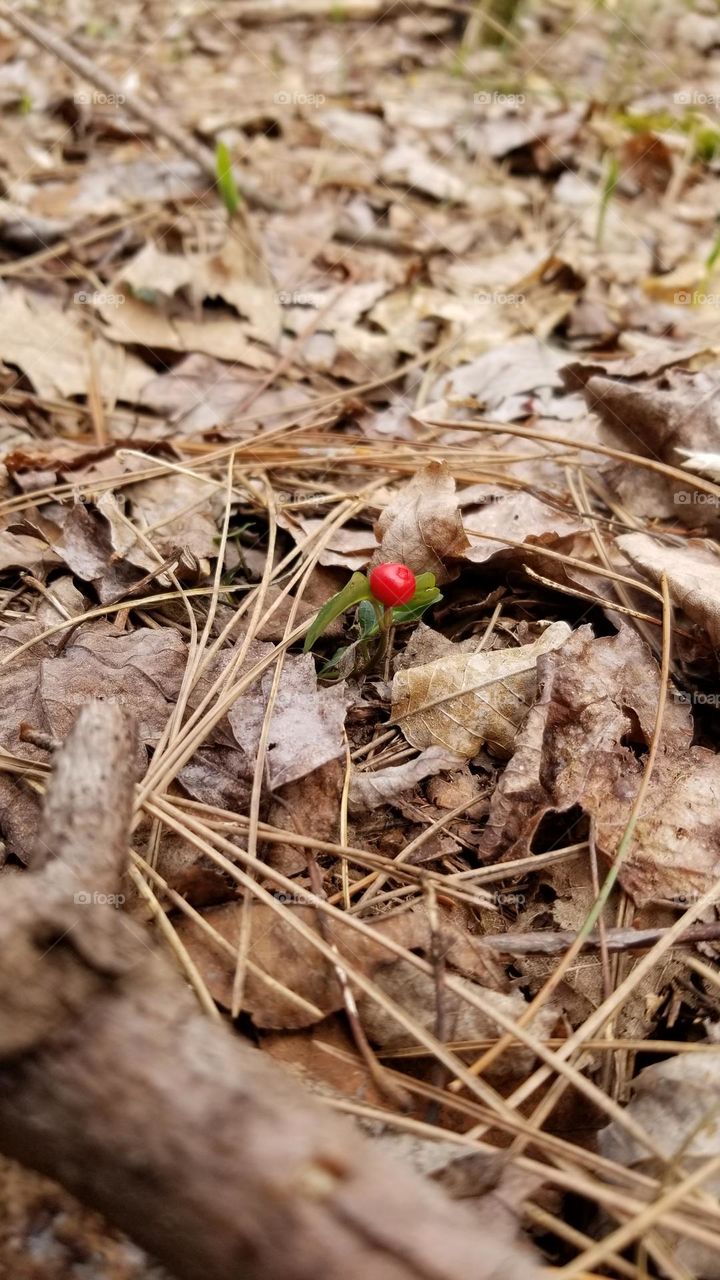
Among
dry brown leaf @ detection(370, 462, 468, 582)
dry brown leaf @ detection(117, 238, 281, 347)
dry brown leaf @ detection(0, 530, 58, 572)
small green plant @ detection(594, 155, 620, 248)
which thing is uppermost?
small green plant @ detection(594, 155, 620, 248)

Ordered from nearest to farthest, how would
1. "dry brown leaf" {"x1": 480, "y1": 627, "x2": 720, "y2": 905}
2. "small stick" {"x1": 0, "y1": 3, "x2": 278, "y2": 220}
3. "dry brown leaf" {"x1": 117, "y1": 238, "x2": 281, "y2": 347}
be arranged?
1. "dry brown leaf" {"x1": 480, "y1": 627, "x2": 720, "y2": 905}
2. "dry brown leaf" {"x1": 117, "y1": 238, "x2": 281, "y2": 347}
3. "small stick" {"x1": 0, "y1": 3, "x2": 278, "y2": 220}

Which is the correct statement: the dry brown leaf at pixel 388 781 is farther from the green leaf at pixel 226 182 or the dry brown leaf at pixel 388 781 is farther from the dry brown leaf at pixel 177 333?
the green leaf at pixel 226 182

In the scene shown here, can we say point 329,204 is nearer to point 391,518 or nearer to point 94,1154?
point 391,518

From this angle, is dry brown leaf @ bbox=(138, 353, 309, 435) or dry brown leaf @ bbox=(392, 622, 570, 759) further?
dry brown leaf @ bbox=(138, 353, 309, 435)

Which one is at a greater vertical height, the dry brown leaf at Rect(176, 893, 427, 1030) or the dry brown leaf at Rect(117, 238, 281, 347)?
the dry brown leaf at Rect(117, 238, 281, 347)

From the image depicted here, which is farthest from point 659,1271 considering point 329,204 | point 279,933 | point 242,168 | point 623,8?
point 623,8

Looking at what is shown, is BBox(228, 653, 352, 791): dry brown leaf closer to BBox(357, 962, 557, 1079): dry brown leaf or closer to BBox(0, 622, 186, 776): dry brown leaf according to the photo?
BBox(0, 622, 186, 776): dry brown leaf

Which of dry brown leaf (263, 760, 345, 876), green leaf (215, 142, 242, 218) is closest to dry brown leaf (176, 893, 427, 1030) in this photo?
dry brown leaf (263, 760, 345, 876)

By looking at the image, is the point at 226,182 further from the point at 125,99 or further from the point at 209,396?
the point at 209,396
